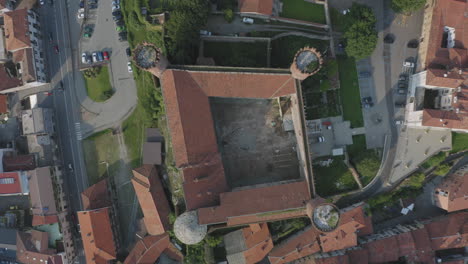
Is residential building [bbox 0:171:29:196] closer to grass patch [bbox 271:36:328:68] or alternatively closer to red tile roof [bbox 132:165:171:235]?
red tile roof [bbox 132:165:171:235]

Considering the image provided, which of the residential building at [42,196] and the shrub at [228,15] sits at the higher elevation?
the shrub at [228,15]

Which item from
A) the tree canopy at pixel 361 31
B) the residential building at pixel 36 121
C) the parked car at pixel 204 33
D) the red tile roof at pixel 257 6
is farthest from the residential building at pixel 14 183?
the tree canopy at pixel 361 31

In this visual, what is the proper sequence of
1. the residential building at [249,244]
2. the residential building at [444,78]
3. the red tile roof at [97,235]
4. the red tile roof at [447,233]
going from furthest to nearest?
the red tile roof at [447,233], the red tile roof at [97,235], the residential building at [249,244], the residential building at [444,78]

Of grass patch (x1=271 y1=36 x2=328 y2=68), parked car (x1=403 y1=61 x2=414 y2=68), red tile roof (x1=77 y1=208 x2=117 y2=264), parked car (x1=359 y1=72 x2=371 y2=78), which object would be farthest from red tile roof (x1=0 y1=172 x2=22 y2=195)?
parked car (x1=403 y1=61 x2=414 y2=68)

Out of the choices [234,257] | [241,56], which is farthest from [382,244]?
[241,56]

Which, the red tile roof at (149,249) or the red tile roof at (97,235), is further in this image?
the red tile roof at (97,235)

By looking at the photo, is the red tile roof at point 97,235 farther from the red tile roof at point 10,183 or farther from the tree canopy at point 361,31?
the tree canopy at point 361,31

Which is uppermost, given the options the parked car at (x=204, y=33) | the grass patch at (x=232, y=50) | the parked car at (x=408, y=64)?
the parked car at (x=204, y=33)
